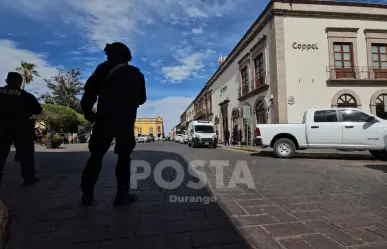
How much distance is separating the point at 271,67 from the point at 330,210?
16.1 metres

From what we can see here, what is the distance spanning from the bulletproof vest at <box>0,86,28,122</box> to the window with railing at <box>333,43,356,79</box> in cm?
1851

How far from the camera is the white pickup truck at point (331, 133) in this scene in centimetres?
873

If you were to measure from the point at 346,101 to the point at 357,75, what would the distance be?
194cm

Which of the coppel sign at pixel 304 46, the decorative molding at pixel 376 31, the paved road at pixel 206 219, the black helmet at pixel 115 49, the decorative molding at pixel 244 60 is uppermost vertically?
the decorative molding at pixel 376 31

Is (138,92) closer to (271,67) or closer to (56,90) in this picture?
(271,67)

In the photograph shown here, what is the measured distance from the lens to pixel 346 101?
17.6 m

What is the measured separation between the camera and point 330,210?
2947mm

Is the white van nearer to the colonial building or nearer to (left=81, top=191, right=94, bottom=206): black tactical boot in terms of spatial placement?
the colonial building

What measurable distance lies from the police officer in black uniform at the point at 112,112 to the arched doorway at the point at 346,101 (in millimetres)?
17959

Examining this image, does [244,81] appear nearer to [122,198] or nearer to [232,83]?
[232,83]

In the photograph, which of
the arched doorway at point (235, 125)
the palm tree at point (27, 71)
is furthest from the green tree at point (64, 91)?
the arched doorway at point (235, 125)

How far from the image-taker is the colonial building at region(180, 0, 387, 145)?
55.9 ft

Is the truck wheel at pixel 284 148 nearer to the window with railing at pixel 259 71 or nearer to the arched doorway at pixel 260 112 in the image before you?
the arched doorway at pixel 260 112

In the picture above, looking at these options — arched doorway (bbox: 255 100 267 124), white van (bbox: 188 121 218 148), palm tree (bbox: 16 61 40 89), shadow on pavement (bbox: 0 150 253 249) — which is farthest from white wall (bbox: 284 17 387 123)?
palm tree (bbox: 16 61 40 89)
